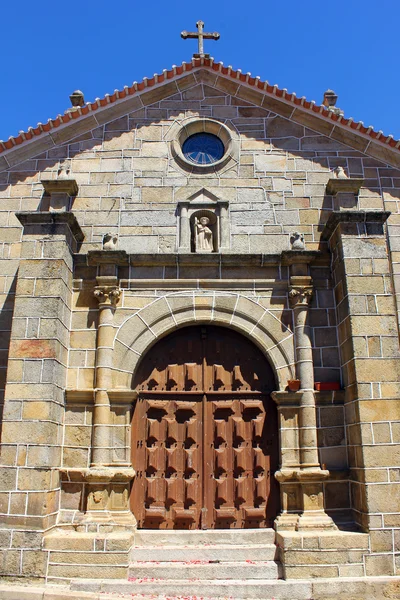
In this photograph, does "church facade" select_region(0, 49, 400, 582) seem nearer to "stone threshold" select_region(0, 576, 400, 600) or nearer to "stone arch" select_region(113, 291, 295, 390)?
"stone arch" select_region(113, 291, 295, 390)

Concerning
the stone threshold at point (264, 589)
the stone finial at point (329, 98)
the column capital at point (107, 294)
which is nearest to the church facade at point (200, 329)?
the column capital at point (107, 294)

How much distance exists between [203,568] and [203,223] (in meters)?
4.83

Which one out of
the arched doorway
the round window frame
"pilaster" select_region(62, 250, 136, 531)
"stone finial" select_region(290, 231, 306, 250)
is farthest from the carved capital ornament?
"stone finial" select_region(290, 231, 306, 250)

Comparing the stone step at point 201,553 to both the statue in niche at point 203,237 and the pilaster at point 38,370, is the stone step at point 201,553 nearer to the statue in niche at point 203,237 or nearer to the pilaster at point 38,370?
the pilaster at point 38,370

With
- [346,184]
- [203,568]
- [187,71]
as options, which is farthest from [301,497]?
[187,71]

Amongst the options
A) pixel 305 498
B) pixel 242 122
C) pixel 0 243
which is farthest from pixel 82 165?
pixel 305 498

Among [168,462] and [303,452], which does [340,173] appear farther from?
[168,462]

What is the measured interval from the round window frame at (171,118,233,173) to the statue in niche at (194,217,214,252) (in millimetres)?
947

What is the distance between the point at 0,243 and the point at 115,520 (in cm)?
441

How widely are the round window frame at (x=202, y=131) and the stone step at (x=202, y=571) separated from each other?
5.75 m

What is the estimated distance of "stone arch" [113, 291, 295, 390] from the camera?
789 cm

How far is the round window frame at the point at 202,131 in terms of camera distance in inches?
352

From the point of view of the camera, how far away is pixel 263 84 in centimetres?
920

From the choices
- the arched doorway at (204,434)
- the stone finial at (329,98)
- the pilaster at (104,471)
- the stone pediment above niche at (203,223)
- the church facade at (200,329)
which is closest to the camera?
the church facade at (200,329)
